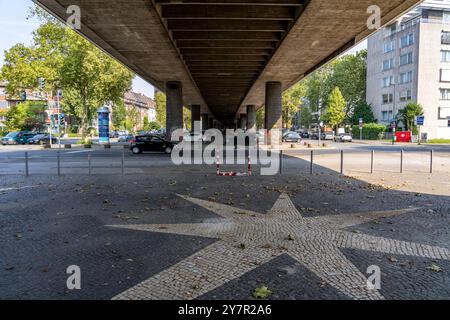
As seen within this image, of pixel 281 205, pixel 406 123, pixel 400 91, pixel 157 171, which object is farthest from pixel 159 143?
pixel 400 91

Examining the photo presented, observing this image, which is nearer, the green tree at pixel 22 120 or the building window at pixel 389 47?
the green tree at pixel 22 120

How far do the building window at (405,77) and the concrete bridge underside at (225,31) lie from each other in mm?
40576

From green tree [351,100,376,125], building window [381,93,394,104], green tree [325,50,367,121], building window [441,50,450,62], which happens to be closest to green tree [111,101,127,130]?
green tree [325,50,367,121]

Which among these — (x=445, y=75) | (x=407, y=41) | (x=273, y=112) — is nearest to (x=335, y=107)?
(x=407, y=41)

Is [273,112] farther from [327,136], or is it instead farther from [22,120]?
[22,120]

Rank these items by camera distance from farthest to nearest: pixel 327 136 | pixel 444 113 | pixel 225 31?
pixel 327 136
pixel 444 113
pixel 225 31

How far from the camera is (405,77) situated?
65.6 metres

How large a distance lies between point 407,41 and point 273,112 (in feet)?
134

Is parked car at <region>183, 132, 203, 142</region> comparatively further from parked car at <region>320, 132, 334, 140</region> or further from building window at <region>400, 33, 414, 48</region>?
building window at <region>400, 33, 414, 48</region>

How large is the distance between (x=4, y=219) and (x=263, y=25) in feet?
48.7

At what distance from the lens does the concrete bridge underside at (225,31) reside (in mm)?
15492

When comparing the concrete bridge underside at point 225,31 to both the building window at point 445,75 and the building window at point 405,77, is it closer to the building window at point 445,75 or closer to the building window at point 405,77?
the building window at point 405,77

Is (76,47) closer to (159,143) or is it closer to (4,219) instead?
(159,143)

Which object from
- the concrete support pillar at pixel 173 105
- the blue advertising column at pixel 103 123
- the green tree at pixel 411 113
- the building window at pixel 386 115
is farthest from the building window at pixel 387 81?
the blue advertising column at pixel 103 123
